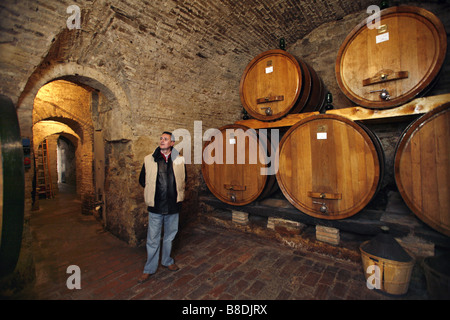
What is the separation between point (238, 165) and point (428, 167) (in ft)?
7.54

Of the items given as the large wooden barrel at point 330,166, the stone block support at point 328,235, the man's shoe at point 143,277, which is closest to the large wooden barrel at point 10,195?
the man's shoe at point 143,277

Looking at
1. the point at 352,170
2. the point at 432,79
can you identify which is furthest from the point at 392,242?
the point at 432,79

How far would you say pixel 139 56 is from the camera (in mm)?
3318

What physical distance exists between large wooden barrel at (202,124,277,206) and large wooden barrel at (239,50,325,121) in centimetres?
43

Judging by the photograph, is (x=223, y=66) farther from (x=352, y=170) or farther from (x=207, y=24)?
(x=352, y=170)

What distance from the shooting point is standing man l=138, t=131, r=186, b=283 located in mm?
2680

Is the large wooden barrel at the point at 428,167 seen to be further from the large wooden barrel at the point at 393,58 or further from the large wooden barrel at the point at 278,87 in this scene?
the large wooden barrel at the point at 278,87

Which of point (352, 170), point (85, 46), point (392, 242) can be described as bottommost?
point (392, 242)

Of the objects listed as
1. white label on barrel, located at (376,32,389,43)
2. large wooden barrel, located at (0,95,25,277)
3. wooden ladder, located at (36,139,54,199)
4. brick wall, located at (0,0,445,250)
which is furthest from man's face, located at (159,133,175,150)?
wooden ladder, located at (36,139,54,199)

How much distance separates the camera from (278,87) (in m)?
3.15

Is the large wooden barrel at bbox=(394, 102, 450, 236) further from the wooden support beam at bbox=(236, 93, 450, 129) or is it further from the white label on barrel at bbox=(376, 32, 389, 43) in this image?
the white label on barrel at bbox=(376, 32, 389, 43)

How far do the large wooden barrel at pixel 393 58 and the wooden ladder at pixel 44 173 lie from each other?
11126 millimetres

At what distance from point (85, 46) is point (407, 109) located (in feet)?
13.9
